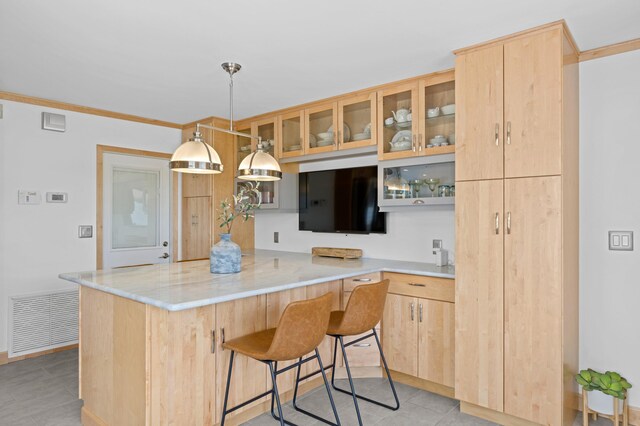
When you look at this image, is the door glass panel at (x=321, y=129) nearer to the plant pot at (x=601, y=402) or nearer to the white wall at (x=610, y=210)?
the white wall at (x=610, y=210)

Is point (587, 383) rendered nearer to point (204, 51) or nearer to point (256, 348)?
point (256, 348)

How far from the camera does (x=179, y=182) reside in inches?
192

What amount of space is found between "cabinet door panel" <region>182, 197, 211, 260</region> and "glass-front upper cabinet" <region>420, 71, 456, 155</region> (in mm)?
2554

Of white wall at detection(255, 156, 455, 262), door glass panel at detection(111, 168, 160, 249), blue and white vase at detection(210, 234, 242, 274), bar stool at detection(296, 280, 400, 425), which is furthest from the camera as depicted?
door glass panel at detection(111, 168, 160, 249)

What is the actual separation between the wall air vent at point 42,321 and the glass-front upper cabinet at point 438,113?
3.74 metres

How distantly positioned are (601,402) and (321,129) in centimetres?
306

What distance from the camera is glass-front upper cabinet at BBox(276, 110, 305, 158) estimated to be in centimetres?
404

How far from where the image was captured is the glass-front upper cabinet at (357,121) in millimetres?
3512

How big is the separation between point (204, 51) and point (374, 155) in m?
1.80

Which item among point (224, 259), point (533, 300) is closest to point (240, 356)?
point (224, 259)

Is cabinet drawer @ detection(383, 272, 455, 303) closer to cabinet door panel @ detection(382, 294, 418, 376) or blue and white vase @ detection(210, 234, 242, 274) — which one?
cabinet door panel @ detection(382, 294, 418, 376)

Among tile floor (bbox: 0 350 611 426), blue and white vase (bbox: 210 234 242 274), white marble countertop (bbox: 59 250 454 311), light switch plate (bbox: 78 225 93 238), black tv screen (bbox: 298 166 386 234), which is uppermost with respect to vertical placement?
black tv screen (bbox: 298 166 386 234)

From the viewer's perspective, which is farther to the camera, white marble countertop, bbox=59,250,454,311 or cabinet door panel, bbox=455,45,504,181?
cabinet door panel, bbox=455,45,504,181

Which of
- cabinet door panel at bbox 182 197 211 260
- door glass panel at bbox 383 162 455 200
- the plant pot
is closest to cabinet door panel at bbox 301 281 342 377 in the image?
door glass panel at bbox 383 162 455 200
